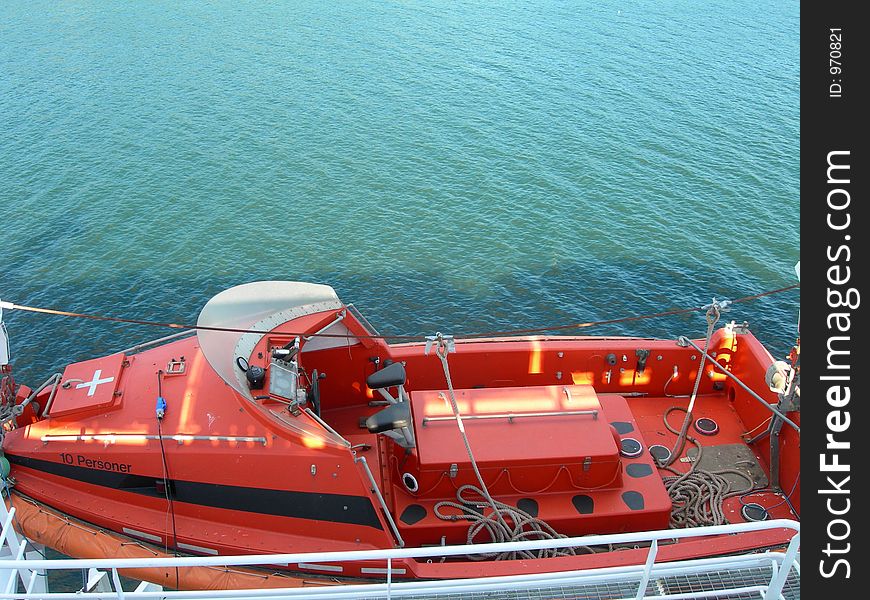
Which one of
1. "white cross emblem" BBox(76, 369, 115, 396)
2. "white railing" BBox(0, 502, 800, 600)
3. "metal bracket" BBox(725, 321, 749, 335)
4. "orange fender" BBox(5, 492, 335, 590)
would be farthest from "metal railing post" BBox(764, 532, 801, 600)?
"white cross emblem" BBox(76, 369, 115, 396)

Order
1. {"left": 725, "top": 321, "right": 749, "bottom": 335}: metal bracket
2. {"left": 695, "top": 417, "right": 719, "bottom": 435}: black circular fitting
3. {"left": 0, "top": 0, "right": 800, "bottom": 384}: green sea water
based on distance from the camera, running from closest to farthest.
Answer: {"left": 695, "top": 417, "right": 719, "bottom": 435}: black circular fitting
{"left": 725, "top": 321, "right": 749, "bottom": 335}: metal bracket
{"left": 0, "top": 0, "right": 800, "bottom": 384}: green sea water

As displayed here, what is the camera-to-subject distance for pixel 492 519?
966 cm

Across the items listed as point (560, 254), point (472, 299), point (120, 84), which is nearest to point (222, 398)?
point (472, 299)

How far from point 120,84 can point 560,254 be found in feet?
70.2

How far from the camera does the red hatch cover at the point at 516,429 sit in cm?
977

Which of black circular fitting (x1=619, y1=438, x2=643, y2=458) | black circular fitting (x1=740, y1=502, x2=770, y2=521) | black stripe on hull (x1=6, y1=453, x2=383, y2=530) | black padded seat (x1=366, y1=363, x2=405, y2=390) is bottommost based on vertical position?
black circular fitting (x1=740, y1=502, x2=770, y2=521)

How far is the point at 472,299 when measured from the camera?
818 inches

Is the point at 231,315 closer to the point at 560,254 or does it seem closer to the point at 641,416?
the point at 641,416

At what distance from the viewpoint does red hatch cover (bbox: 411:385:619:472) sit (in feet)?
32.0

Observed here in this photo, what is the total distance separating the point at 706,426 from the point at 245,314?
6882 mm

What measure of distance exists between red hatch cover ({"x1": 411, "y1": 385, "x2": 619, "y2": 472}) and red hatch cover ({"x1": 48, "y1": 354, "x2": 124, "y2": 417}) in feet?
12.7
